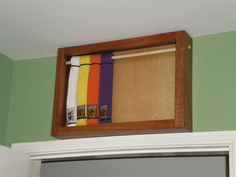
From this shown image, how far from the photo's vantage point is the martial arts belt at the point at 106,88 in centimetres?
207

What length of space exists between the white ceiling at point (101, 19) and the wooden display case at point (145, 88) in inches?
2.0

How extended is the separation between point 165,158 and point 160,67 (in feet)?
1.60

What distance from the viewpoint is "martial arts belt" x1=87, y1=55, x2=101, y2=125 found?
2086mm

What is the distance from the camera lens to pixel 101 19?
1931mm

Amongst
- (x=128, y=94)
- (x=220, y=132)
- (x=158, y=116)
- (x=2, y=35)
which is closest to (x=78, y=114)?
(x=128, y=94)

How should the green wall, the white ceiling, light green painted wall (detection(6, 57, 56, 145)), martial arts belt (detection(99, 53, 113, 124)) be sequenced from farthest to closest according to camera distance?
light green painted wall (detection(6, 57, 56, 145)) < martial arts belt (detection(99, 53, 113, 124)) < the green wall < the white ceiling

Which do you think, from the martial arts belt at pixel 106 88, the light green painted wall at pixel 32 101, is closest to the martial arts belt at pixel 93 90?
the martial arts belt at pixel 106 88

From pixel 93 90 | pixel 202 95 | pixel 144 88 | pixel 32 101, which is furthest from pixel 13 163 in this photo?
pixel 202 95

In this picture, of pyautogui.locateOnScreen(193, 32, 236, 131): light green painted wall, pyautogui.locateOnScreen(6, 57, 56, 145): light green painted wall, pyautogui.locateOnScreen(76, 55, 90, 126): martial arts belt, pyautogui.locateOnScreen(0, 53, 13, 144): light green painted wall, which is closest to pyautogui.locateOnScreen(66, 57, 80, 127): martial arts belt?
pyautogui.locateOnScreen(76, 55, 90, 126): martial arts belt

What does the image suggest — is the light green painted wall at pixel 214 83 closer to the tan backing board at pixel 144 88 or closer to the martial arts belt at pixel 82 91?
the tan backing board at pixel 144 88

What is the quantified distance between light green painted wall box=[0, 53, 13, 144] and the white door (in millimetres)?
214

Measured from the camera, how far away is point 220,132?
1.86 m

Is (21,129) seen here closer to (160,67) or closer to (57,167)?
(57,167)

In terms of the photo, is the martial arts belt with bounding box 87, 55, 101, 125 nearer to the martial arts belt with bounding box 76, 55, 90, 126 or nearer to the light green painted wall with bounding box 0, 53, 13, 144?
the martial arts belt with bounding box 76, 55, 90, 126
